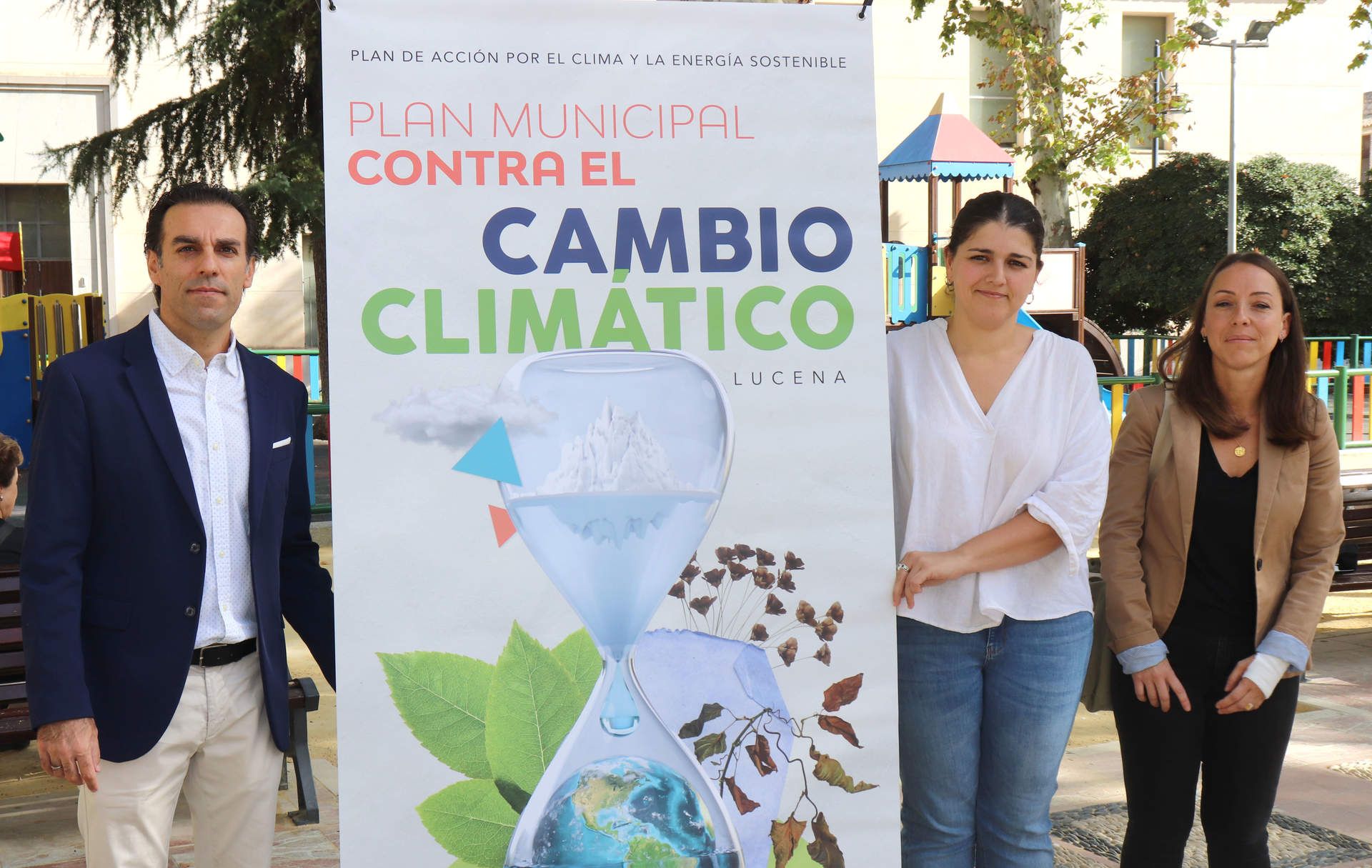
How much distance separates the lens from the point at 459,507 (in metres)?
2.21

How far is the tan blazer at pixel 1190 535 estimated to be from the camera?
2.72 metres

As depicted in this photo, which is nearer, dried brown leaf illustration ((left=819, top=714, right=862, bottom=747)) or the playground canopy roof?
dried brown leaf illustration ((left=819, top=714, right=862, bottom=747))

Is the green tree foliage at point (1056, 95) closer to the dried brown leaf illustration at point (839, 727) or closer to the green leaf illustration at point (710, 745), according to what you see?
the dried brown leaf illustration at point (839, 727)

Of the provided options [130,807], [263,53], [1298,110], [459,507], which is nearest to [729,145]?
[459,507]

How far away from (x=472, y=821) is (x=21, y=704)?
2601 millimetres

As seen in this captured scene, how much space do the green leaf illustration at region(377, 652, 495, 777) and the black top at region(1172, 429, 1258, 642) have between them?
1543 millimetres

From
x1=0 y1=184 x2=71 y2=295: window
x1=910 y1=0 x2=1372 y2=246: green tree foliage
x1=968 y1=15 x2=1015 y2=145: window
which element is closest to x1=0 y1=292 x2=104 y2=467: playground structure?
x1=910 y1=0 x2=1372 y2=246: green tree foliage

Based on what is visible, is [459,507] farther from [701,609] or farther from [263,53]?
[263,53]

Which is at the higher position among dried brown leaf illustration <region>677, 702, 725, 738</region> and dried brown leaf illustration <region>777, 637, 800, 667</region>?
dried brown leaf illustration <region>777, 637, 800, 667</region>

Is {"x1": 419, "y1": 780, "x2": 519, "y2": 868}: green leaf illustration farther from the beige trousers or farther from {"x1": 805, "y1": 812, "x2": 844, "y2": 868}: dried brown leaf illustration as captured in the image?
{"x1": 805, "y1": 812, "x2": 844, "y2": 868}: dried brown leaf illustration

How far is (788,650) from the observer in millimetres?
2385

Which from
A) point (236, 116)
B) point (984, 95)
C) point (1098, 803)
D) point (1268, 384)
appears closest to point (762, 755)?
point (1268, 384)

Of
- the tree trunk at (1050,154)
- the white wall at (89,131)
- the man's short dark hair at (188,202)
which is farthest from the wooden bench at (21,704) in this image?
the white wall at (89,131)

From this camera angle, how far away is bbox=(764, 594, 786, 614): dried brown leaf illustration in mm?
2369
